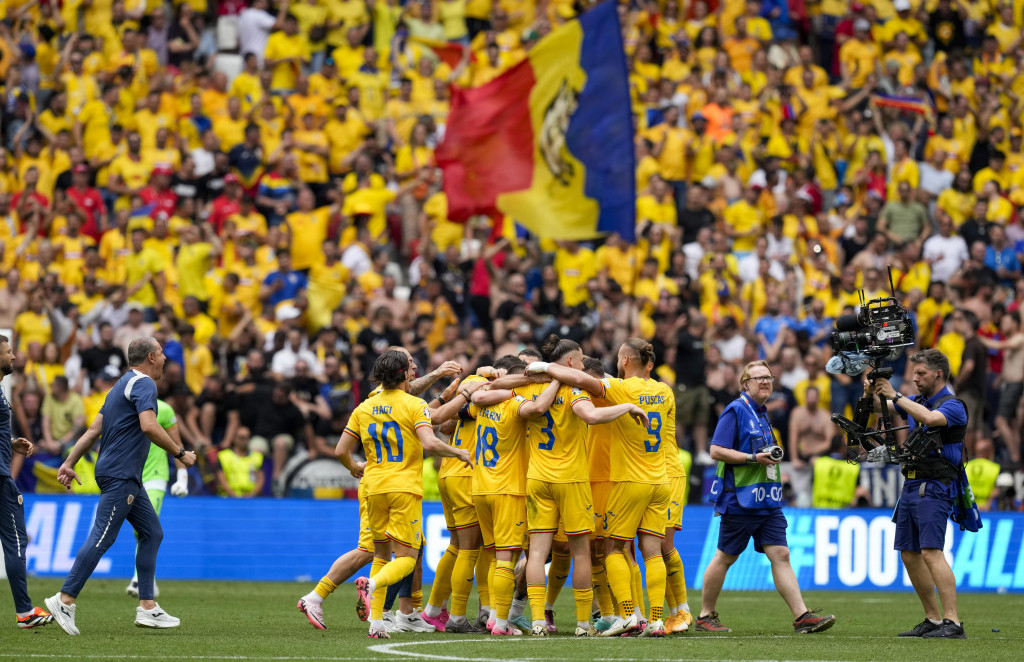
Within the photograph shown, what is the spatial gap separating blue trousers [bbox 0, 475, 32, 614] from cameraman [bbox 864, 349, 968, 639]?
709 centimetres

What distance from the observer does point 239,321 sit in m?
22.8

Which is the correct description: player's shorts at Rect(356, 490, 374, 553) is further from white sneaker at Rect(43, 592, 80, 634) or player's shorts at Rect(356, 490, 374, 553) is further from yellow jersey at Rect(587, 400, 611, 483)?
white sneaker at Rect(43, 592, 80, 634)

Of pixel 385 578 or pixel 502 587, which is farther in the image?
pixel 502 587

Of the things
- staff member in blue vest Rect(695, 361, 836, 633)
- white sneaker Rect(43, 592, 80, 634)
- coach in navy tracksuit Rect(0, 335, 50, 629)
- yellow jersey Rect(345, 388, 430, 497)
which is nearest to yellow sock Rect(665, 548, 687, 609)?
staff member in blue vest Rect(695, 361, 836, 633)

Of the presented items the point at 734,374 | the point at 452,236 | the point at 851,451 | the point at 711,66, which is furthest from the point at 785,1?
the point at 851,451

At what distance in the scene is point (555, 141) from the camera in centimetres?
2084

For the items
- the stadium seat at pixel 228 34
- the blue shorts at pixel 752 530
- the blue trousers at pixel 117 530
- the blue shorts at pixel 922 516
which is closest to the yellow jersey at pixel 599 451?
the blue shorts at pixel 752 530

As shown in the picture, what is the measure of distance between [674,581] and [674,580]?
11 mm

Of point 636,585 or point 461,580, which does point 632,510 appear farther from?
point 461,580

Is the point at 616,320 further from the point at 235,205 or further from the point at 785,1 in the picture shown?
the point at 785,1

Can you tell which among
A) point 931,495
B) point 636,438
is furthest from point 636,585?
point 931,495

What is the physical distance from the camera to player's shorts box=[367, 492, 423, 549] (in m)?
12.3

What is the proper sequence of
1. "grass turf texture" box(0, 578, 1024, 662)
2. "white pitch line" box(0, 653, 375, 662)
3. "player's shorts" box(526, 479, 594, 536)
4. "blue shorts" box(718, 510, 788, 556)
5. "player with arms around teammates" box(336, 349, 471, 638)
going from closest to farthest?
"white pitch line" box(0, 653, 375, 662) < "grass turf texture" box(0, 578, 1024, 662) < "player with arms around teammates" box(336, 349, 471, 638) < "player's shorts" box(526, 479, 594, 536) < "blue shorts" box(718, 510, 788, 556)

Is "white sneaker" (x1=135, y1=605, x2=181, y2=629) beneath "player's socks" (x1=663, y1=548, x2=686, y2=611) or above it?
beneath
